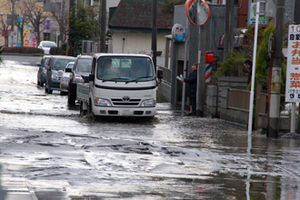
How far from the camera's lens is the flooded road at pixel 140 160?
23.2 ft

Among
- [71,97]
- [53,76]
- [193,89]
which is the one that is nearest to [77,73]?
[71,97]

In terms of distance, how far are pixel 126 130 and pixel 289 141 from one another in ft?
13.3

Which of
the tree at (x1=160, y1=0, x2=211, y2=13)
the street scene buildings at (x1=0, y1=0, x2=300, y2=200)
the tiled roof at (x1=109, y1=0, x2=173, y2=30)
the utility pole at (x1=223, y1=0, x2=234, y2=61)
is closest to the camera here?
the street scene buildings at (x1=0, y1=0, x2=300, y2=200)

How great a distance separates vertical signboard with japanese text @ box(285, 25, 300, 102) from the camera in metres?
13.1

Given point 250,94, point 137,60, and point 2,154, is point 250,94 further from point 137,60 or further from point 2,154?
point 2,154

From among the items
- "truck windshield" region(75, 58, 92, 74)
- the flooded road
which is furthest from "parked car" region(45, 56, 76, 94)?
the flooded road

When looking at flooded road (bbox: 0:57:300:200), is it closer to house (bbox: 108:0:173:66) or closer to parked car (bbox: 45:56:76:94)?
parked car (bbox: 45:56:76:94)

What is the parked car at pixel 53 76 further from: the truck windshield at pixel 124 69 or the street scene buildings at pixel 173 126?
the truck windshield at pixel 124 69

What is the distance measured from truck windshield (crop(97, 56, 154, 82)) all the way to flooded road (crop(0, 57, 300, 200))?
4.39 feet

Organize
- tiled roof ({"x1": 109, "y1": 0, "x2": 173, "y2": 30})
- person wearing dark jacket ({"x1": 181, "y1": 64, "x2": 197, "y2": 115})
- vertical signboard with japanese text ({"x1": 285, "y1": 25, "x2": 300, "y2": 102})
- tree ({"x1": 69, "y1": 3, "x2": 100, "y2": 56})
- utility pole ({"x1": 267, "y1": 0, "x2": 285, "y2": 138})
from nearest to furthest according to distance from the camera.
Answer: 1. vertical signboard with japanese text ({"x1": 285, "y1": 25, "x2": 300, "y2": 102})
2. utility pole ({"x1": 267, "y1": 0, "x2": 285, "y2": 138})
3. person wearing dark jacket ({"x1": 181, "y1": 64, "x2": 197, "y2": 115})
4. tiled roof ({"x1": 109, "y1": 0, "x2": 173, "y2": 30})
5. tree ({"x1": 69, "y1": 3, "x2": 100, "y2": 56})

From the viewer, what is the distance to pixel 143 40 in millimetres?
45625

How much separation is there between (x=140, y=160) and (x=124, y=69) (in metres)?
6.97

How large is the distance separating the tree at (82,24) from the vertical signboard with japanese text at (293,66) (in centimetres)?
3724

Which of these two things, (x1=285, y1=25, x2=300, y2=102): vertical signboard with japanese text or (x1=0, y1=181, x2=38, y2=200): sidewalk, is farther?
(x1=285, y1=25, x2=300, y2=102): vertical signboard with japanese text
